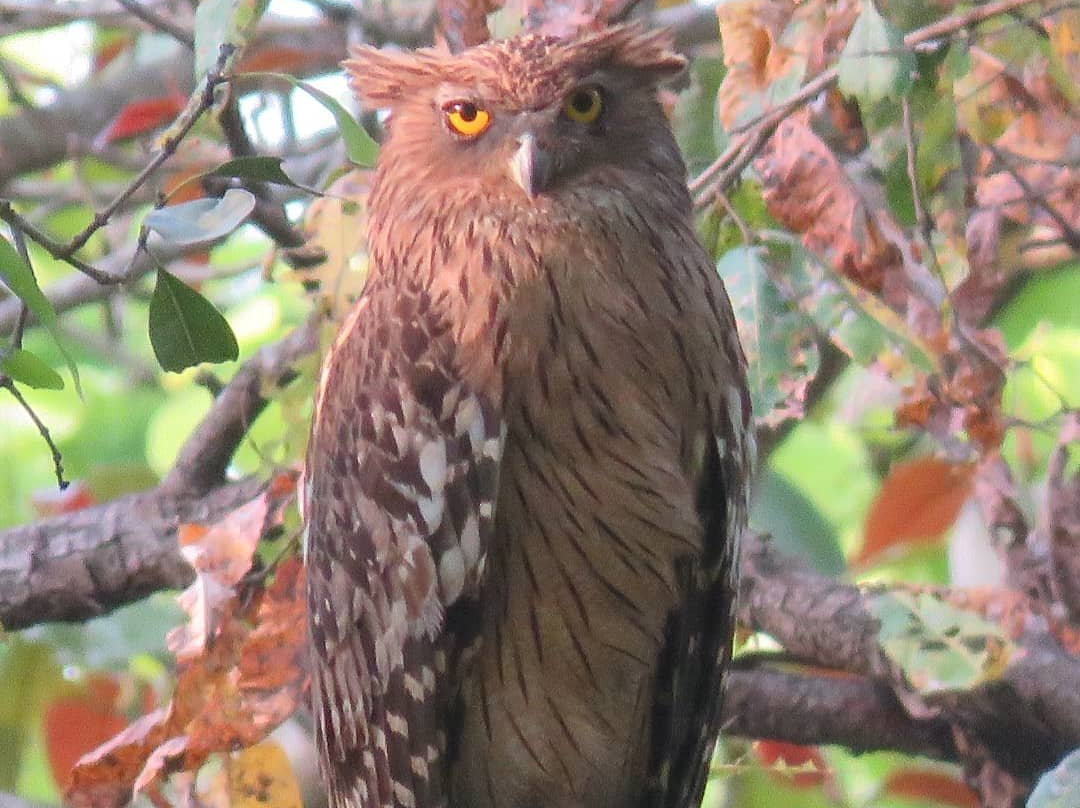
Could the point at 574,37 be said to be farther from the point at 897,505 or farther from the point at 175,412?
the point at 175,412

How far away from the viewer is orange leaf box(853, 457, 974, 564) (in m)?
3.27

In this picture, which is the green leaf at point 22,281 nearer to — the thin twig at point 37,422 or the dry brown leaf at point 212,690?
the thin twig at point 37,422

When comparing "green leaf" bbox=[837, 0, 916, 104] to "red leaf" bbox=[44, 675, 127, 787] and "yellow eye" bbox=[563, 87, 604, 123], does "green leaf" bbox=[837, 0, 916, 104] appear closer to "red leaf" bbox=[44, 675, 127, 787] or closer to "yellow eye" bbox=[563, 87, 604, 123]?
"yellow eye" bbox=[563, 87, 604, 123]

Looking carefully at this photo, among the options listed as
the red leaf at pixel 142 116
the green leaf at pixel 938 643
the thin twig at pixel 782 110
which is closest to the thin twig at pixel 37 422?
the thin twig at pixel 782 110

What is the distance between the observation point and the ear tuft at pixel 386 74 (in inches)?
92.3

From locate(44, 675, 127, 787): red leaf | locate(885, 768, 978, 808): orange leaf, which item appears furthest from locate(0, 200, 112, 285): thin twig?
locate(885, 768, 978, 808): orange leaf

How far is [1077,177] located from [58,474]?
5.74 feet

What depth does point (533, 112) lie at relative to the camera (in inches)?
86.8

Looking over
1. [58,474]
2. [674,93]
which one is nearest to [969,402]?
[674,93]

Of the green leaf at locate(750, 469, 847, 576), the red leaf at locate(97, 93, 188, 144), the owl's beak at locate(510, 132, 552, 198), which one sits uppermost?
the owl's beak at locate(510, 132, 552, 198)

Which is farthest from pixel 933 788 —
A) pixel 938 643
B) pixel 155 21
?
pixel 155 21

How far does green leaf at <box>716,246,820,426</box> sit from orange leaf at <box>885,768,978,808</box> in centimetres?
112

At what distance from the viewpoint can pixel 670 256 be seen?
2230 mm

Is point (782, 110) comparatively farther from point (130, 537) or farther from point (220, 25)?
point (130, 537)
